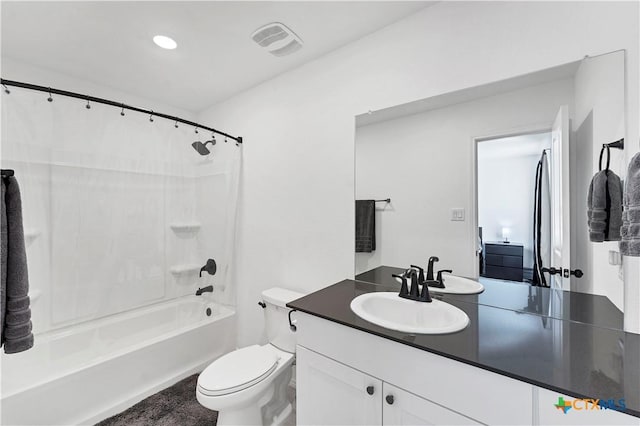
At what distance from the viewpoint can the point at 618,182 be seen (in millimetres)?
995

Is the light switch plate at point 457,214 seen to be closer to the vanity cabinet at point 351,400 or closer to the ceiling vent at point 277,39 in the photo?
the vanity cabinet at point 351,400

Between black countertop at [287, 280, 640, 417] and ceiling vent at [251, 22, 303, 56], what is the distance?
1.61 meters

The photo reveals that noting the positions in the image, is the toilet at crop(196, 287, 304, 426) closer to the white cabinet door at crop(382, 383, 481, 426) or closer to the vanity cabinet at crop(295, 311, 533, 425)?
the vanity cabinet at crop(295, 311, 533, 425)

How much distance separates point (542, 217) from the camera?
1.19m


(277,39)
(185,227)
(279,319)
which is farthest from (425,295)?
(185,227)

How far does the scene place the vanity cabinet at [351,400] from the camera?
921 millimetres

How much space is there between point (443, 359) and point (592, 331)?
0.61 metres

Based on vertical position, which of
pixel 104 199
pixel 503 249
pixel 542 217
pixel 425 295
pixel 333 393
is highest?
pixel 104 199

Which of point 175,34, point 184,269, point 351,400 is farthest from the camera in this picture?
point 184,269

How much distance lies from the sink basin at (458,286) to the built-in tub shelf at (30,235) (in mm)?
2299

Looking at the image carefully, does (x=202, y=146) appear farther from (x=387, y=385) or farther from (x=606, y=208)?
(x=606, y=208)

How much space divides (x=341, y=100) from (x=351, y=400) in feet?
5.49

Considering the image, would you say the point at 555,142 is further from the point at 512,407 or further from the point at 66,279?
the point at 66,279

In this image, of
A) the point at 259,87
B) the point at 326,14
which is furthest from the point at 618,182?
the point at 259,87
